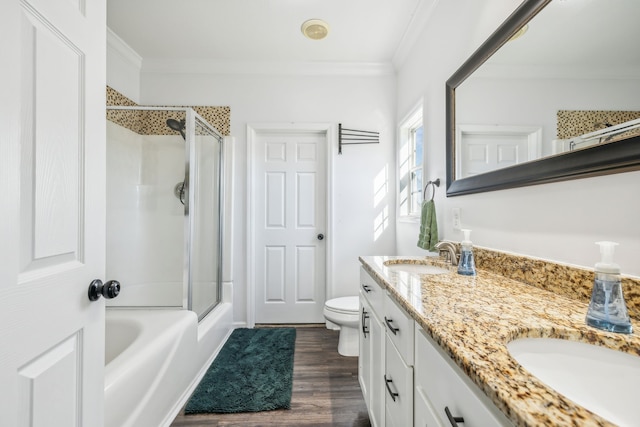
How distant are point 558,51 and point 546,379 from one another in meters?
1.01

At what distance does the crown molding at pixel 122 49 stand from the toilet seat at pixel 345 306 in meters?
2.75

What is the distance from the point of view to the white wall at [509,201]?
2.44ft

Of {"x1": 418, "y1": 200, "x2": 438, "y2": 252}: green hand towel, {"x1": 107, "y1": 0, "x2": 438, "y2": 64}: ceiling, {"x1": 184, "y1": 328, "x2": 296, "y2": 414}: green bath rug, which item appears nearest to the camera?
{"x1": 184, "y1": 328, "x2": 296, "y2": 414}: green bath rug

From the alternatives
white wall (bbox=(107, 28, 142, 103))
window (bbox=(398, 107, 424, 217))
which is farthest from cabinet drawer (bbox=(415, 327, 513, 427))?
white wall (bbox=(107, 28, 142, 103))

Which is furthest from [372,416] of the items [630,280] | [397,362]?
[630,280]

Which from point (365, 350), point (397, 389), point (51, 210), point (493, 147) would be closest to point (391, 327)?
point (397, 389)

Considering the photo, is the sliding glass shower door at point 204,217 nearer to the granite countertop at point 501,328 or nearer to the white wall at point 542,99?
the granite countertop at point 501,328

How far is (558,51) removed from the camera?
934 mm

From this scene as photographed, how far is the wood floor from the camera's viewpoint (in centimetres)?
146

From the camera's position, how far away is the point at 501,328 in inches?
23.8

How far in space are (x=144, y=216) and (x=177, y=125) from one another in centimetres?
88

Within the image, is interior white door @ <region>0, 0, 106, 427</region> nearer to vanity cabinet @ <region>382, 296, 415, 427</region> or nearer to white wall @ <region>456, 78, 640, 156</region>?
vanity cabinet @ <region>382, 296, 415, 427</region>

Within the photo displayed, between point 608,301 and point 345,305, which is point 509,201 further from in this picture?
point 345,305

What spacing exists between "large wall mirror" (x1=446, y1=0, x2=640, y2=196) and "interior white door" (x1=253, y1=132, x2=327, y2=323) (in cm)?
158
